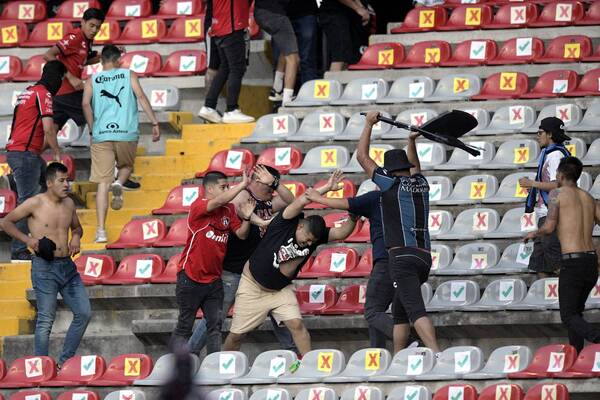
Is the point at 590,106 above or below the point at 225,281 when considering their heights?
above

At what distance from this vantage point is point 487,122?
11.4 metres

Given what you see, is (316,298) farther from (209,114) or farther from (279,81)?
(279,81)

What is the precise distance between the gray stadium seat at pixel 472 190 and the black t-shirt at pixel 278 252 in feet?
5.96

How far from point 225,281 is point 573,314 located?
2.43 metres

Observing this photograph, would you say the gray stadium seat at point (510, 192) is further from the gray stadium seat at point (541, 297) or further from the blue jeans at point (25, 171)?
the blue jeans at point (25, 171)

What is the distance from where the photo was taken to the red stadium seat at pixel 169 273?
1040 centimetres

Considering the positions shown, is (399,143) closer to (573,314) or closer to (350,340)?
(350,340)

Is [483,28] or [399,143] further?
[483,28]

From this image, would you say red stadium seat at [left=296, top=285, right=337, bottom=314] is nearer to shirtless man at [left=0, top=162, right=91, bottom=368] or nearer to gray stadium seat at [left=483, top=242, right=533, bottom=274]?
gray stadium seat at [left=483, top=242, right=533, bottom=274]

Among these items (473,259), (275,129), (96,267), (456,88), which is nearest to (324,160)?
(275,129)

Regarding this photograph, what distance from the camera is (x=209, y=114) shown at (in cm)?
1252

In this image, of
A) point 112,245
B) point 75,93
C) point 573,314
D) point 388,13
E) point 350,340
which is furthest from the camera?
point 388,13

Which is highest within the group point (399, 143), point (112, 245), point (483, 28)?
point (483, 28)

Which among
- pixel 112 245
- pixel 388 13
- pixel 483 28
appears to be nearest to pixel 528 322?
pixel 112 245
